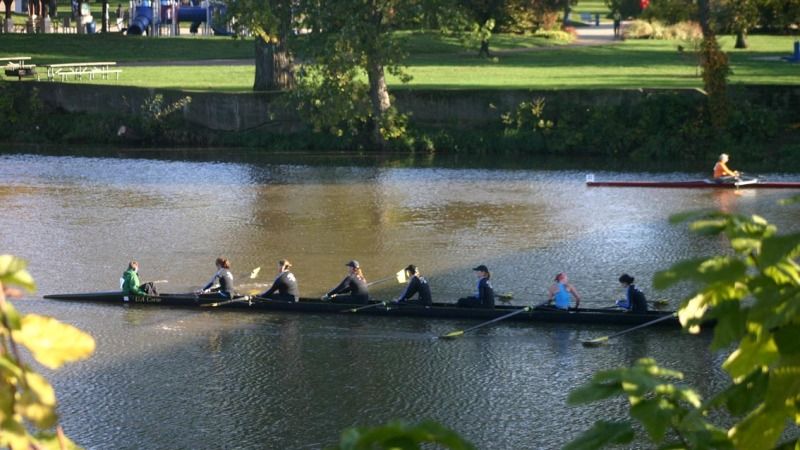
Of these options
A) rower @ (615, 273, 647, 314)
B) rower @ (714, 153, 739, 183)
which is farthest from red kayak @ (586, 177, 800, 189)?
rower @ (615, 273, 647, 314)

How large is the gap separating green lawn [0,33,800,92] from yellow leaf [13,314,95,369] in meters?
41.4

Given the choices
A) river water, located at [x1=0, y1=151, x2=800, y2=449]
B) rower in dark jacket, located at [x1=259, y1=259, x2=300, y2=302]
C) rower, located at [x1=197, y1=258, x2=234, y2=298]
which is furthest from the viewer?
rower, located at [x1=197, y1=258, x2=234, y2=298]

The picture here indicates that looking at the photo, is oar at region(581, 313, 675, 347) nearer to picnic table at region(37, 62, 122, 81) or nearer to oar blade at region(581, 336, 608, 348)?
oar blade at region(581, 336, 608, 348)

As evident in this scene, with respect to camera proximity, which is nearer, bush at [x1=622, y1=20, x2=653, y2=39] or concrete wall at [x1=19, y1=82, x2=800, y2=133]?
concrete wall at [x1=19, y1=82, x2=800, y2=133]

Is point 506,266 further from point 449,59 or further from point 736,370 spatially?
point 449,59

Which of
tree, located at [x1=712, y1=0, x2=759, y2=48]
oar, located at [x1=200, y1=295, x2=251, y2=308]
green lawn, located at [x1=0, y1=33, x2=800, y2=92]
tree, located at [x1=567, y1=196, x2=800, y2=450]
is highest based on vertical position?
tree, located at [x1=567, y1=196, x2=800, y2=450]

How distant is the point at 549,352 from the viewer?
65.5 ft

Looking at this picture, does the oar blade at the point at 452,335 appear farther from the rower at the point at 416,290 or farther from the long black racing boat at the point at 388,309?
the rower at the point at 416,290

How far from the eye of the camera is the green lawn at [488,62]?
47156 millimetres

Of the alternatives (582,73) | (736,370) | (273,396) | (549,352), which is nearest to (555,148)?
(582,73)

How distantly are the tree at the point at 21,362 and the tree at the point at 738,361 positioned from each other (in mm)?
1495

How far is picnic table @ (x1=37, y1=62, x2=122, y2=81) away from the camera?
50.1 m

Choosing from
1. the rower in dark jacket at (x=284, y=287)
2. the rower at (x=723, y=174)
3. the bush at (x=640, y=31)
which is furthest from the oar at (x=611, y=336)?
A: the bush at (x=640, y=31)

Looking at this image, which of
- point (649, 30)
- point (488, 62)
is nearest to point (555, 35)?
point (649, 30)
